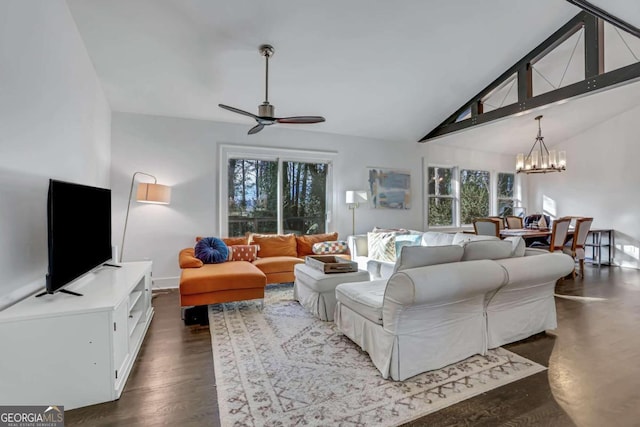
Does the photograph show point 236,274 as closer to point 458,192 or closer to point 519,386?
point 519,386

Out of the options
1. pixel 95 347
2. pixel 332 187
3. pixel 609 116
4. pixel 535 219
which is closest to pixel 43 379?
pixel 95 347

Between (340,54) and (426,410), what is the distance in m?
3.77

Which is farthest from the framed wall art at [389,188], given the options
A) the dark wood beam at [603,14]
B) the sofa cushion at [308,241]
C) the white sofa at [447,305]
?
the dark wood beam at [603,14]

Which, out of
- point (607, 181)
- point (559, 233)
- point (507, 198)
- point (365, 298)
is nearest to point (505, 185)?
point (507, 198)

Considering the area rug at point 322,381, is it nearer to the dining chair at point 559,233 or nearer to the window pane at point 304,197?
the window pane at point 304,197

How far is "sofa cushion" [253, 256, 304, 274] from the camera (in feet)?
14.1

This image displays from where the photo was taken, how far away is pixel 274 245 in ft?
16.1

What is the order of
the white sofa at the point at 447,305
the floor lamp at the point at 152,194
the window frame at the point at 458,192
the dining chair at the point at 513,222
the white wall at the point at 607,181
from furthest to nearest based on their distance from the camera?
the window frame at the point at 458,192 < the dining chair at the point at 513,222 < the white wall at the point at 607,181 < the floor lamp at the point at 152,194 < the white sofa at the point at 447,305

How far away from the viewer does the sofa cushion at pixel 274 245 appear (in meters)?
4.84

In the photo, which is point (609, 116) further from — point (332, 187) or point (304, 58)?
point (304, 58)

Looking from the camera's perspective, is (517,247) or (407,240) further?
(407,240)

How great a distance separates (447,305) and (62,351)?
248 cm

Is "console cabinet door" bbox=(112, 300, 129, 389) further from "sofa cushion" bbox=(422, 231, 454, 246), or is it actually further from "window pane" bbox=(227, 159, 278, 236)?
"sofa cushion" bbox=(422, 231, 454, 246)

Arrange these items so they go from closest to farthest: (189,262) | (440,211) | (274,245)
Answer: (189,262)
(274,245)
(440,211)
